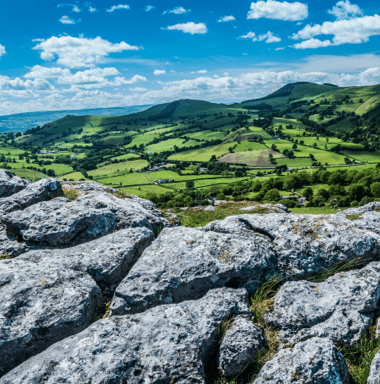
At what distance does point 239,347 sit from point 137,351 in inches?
109

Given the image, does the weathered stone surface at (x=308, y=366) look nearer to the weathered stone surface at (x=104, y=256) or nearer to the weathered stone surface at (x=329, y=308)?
the weathered stone surface at (x=329, y=308)

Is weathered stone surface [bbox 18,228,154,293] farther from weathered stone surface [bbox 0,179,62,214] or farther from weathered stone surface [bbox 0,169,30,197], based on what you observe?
weathered stone surface [bbox 0,169,30,197]

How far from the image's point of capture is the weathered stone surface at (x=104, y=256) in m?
9.20

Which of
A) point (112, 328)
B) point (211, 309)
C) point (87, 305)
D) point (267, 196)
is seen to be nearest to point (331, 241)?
point (211, 309)

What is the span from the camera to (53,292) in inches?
310

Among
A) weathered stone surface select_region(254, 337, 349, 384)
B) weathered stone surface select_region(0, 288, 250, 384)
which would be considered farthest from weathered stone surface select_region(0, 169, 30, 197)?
weathered stone surface select_region(254, 337, 349, 384)

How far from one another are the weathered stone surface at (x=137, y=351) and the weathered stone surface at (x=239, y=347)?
17.3 inches

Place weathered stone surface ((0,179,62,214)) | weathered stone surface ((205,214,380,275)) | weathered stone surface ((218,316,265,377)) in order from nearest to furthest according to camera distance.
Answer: weathered stone surface ((218,316,265,377))
weathered stone surface ((205,214,380,275))
weathered stone surface ((0,179,62,214))

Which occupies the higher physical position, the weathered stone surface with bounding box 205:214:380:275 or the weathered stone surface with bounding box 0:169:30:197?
the weathered stone surface with bounding box 0:169:30:197

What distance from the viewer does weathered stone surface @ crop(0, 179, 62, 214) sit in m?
12.5

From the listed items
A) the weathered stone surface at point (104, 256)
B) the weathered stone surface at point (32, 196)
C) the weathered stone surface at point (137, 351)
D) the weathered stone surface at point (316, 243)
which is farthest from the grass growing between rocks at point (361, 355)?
the weathered stone surface at point (32, 196)

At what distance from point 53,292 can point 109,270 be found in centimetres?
192

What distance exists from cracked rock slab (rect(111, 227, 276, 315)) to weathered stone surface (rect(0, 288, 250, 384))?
65 cm

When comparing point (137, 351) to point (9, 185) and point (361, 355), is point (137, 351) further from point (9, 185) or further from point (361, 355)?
point (9, 185)
